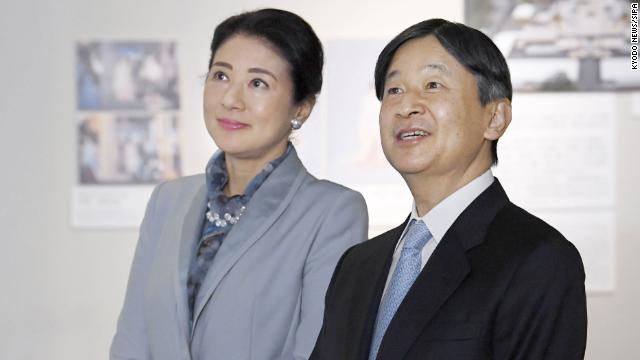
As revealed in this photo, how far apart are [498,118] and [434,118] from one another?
126 millimetres

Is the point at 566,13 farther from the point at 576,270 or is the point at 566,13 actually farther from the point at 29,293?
the point at 576,270

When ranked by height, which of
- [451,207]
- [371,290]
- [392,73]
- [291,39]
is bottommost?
[371,290]

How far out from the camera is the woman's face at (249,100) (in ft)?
6.91

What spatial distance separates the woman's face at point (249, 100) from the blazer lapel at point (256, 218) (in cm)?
5

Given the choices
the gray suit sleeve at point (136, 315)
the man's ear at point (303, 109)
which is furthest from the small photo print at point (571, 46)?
the gray suit sleeve at point (136, 315)

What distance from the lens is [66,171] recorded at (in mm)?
3904

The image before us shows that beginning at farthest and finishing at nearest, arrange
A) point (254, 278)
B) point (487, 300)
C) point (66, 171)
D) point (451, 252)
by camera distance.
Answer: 1. point (66, 171)
2. point (254, 278)
3. point (451, 252)
4. point (487, 300)

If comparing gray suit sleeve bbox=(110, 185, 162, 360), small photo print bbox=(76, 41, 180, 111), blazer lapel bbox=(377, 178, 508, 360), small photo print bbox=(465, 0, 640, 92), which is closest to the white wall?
small photo print bbox=(76, 41, 180, 111)

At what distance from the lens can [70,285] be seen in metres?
3.88

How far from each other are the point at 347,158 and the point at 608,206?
1.04 meters

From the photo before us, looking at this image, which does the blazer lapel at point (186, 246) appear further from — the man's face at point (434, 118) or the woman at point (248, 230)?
the man's face at point (434, 118)

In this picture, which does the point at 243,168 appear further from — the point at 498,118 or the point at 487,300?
the point at 487,300

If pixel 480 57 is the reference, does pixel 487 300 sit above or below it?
below

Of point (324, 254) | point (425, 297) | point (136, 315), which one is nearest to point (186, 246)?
point (136, 315)
